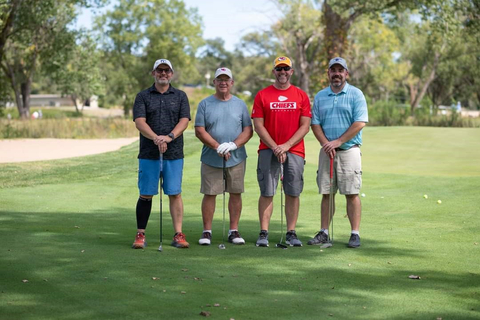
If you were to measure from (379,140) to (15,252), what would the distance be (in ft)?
45.3

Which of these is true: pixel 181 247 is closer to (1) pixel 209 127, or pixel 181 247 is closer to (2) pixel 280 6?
(1) pixel 209 127

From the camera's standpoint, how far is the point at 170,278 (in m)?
5.54

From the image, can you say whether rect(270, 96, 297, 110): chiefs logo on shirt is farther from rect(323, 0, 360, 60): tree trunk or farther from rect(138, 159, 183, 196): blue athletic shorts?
rect(323, 0, 360, 60): tree trunk

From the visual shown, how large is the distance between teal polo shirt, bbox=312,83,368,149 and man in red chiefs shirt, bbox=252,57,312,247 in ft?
0.76

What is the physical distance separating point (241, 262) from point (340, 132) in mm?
1895

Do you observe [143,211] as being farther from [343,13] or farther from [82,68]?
[82,68]

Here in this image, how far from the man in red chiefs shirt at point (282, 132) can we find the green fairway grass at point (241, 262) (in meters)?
0.55

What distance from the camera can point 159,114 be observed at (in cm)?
717

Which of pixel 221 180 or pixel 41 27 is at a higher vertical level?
pixel 41 27

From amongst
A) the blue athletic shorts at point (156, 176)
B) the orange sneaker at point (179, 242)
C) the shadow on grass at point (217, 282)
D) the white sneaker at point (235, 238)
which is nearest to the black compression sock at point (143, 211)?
the blue athletic shorts at point (156, 176)

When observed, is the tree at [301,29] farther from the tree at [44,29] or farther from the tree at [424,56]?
the tree at [44,29]

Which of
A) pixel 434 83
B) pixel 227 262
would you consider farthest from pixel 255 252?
pixel 434 83

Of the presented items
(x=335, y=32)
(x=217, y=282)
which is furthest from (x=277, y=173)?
(x=335, y=32)

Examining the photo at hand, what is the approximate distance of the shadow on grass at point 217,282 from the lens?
470cm
